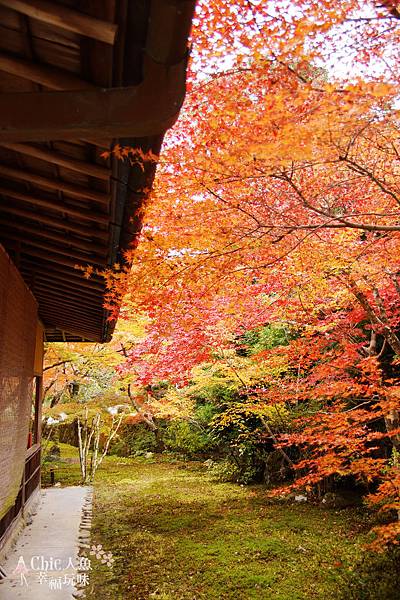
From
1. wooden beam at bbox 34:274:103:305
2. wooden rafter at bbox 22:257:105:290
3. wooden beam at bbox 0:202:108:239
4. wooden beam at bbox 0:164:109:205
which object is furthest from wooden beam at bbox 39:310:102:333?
wooden beam at bbox 0:164:109:205

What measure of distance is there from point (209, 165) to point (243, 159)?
1.55 feet

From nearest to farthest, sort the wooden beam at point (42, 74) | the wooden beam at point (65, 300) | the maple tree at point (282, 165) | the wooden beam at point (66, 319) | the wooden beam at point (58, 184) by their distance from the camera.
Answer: the wooden beam at point (42, 74) < the wooden beam at point (58, 184) < the maple tree at point (282, 165) < the wooden beam at point (65, 300) < the wooden beam at point (66, 319)

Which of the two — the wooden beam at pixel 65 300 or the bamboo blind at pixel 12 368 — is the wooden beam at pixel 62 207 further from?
the wooden beam at pixel 65 300

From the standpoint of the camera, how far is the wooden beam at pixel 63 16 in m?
1.35

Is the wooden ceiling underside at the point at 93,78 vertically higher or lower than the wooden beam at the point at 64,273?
lower

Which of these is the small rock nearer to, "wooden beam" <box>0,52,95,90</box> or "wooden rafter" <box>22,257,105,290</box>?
"wooden rafter" <box>22,257,105,290</box>

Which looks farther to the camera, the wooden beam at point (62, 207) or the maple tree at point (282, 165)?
the maple tree at point (282, 165)

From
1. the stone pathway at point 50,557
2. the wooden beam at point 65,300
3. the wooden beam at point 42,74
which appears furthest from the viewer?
the wooden beam at point 65,300

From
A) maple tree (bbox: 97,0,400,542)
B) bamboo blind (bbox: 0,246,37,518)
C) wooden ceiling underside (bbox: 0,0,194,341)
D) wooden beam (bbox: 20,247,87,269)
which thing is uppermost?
maple tree (bbox: 97,0,400,542)

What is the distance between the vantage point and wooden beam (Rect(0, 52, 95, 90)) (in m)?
1.66

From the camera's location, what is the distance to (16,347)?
5.14 meters

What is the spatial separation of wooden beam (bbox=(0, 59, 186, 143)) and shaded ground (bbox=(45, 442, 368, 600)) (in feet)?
19.1

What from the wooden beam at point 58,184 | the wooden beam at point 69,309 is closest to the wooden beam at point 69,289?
the wooden beam at point 69,309

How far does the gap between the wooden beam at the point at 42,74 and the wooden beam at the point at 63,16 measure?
28 cm
